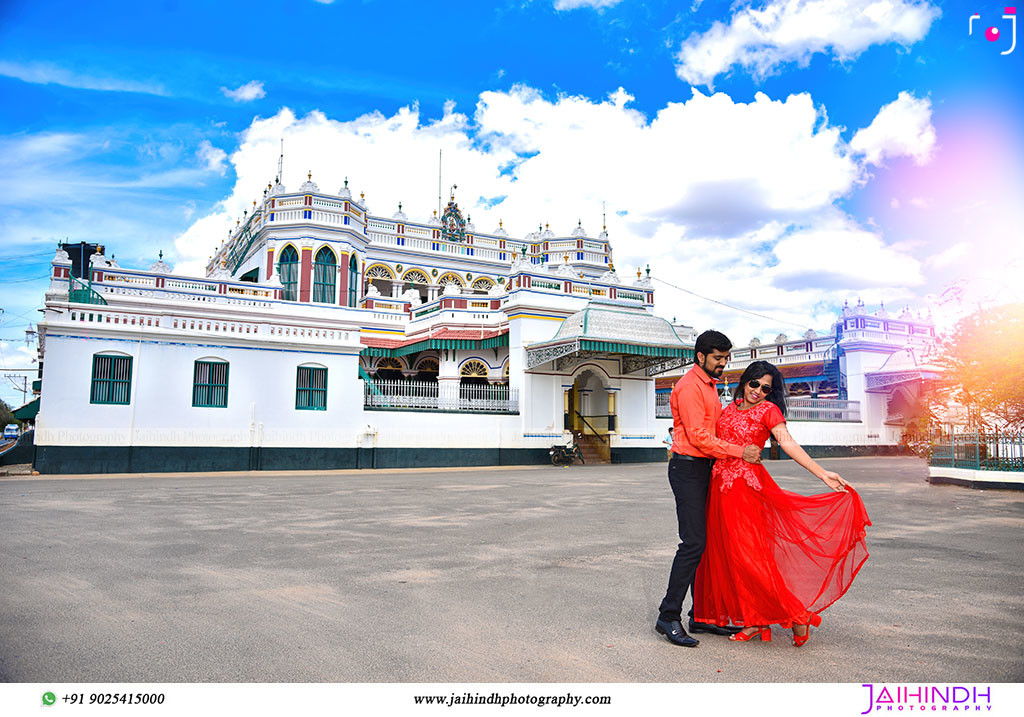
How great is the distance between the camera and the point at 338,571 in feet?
18.6

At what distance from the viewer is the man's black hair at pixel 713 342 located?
4.09 meters

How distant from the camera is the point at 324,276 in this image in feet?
96.3

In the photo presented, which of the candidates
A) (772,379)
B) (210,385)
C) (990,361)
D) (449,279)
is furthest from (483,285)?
(772,379)

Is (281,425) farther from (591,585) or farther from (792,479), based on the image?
(591,585)

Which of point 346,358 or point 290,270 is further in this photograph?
point 290,270

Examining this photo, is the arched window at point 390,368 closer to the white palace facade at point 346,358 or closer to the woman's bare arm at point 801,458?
the white palace facade at point 346,358

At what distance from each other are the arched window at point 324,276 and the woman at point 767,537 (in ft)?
88.0

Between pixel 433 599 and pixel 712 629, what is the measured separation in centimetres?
187

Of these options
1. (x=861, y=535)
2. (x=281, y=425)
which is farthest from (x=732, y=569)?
(x=281, y=425)

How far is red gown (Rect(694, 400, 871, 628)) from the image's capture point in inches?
151

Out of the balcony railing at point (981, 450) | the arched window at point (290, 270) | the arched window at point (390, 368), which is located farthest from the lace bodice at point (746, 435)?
the arched window at point (290, 270)

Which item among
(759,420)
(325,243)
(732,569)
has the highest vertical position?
(325,243)

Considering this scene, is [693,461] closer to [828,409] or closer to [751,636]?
[751,636]

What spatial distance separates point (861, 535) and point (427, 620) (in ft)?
8.47
